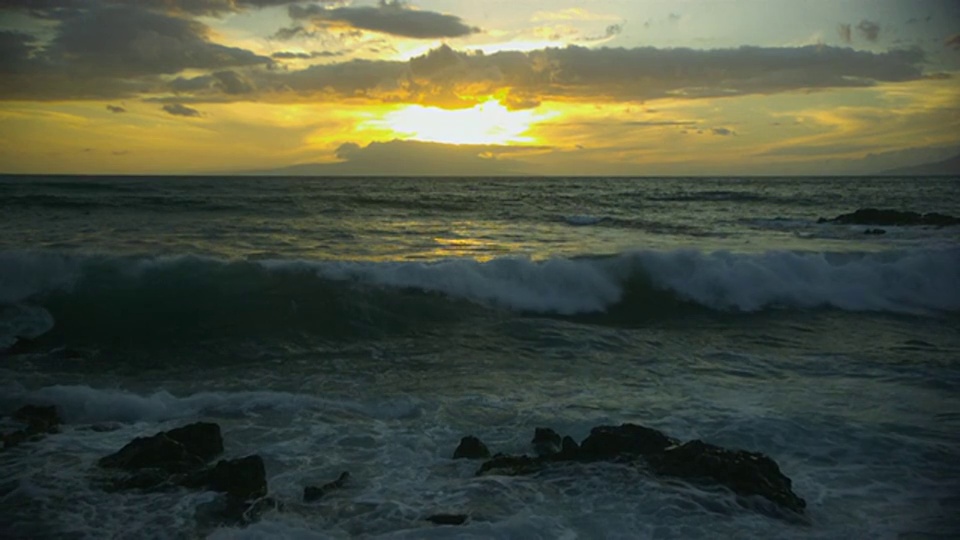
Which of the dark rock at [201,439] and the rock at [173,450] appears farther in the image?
the dark rock at [201,439]

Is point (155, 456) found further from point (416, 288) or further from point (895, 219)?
point (895, 219)

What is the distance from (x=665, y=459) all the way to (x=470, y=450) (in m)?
1.89

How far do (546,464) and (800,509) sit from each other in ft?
7.26

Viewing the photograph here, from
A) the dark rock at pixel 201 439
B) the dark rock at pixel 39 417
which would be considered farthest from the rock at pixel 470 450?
the dark rock at pixel 39 417

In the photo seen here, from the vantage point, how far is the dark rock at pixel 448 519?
5.32 metres

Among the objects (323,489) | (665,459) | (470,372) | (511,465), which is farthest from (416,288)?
(665,459)

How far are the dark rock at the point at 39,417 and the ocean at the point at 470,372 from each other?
0.59 ft

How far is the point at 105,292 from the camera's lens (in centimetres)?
1443

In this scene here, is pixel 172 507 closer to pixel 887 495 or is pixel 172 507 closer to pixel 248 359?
pixel 248 359

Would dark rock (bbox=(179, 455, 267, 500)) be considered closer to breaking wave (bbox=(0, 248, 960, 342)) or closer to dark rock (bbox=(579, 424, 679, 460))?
dark rock (bbox=(579, 424, 679, 460))

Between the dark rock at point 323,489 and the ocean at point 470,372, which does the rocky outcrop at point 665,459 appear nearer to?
the ocean at point 470,372

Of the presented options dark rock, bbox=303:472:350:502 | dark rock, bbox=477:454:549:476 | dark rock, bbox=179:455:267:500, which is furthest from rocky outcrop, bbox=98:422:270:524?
dark rock, bbox=477:454:549:476

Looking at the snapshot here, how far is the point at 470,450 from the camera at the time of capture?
21.9 feet

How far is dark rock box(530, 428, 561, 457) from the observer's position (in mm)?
6835
